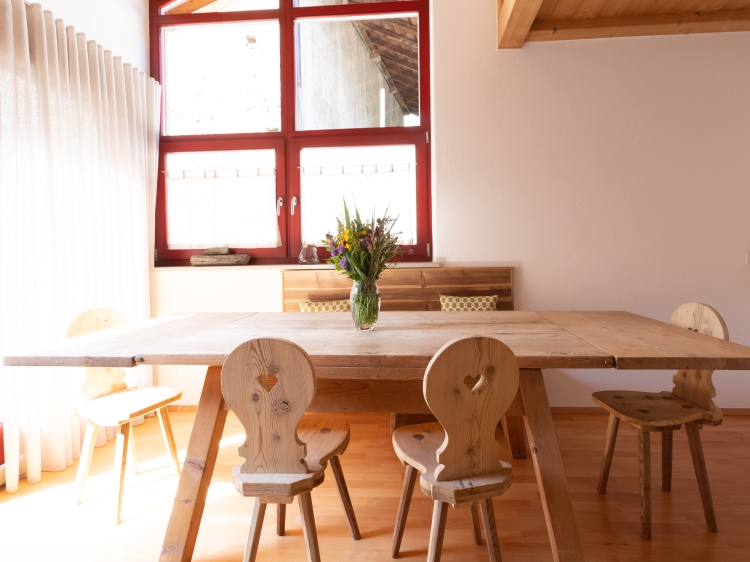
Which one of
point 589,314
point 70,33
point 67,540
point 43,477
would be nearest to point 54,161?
point 70,33

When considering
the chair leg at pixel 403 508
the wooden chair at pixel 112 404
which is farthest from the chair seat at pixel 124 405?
the chair leg at pixel 403 508

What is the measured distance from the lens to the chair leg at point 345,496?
184 centimetres

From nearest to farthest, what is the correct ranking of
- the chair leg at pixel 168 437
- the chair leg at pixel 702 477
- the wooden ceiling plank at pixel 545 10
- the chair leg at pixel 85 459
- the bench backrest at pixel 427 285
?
the chair leg at pixel 702 477
the chair leg at pixel 85 459
the chair leg at pixel 168 437
the wooden ceiling plank at pixel 545 10
the bench backrest at pixel 427 285

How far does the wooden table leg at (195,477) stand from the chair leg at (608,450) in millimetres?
1606

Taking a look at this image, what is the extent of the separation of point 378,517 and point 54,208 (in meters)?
2.17

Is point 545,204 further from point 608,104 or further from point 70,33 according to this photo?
point 70,33

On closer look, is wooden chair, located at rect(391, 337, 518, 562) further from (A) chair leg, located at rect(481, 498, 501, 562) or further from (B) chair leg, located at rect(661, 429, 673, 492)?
(B) chair leg, located at rect(661, 429, 673, 492)

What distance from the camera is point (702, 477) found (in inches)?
77.6

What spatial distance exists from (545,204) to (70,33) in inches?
117

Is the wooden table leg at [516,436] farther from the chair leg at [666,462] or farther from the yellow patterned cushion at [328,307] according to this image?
the yellow patterned cushion at [328,307]

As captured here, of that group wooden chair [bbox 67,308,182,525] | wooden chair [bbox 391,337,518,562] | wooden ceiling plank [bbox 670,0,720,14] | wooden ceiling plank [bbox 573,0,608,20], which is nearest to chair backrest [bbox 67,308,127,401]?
wooden chair [bbox 67,308,182,525]

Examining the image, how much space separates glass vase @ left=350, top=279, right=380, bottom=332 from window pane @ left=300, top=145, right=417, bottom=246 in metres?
1.75

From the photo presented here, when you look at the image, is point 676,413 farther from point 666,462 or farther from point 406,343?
point 406,343

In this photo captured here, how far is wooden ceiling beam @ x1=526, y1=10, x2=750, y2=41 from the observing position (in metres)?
3.21
